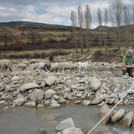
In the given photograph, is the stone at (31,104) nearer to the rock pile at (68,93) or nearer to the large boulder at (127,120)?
the rock pile at (68,93)

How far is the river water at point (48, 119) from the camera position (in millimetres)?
4488

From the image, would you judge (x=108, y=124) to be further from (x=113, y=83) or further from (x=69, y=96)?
(x=113, y=83)

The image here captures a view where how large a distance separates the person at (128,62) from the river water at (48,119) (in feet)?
11.6

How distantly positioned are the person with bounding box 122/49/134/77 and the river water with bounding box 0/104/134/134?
3538mm

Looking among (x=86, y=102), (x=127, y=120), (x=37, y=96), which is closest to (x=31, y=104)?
(x=37, y=96)

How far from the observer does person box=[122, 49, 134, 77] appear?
→ 846 cm

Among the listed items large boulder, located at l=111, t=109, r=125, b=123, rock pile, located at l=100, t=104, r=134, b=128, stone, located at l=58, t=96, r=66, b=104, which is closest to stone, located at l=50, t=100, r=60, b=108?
stone, located at l=58, t=96, r=66, b=104

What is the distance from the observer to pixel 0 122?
5148mm

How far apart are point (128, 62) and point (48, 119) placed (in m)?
5.79

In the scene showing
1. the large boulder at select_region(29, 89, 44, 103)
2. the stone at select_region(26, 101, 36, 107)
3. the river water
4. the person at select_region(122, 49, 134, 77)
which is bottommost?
the river water

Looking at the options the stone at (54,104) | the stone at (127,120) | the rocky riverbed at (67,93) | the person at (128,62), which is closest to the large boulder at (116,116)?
the stone at (127,120)

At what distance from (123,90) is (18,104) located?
457 centimetres

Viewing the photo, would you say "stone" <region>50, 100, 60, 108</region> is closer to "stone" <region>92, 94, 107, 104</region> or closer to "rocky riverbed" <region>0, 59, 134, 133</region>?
"rocky riverbed" <region>0, 59, 134, 133</region>

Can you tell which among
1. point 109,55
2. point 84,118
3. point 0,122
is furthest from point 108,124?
point 109,55
